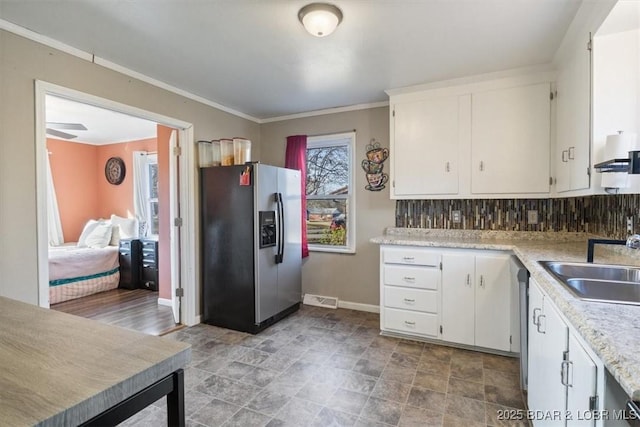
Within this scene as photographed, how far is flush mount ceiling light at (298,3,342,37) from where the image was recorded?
1.80m

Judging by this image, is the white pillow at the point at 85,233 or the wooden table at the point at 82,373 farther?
the white pillow at the point at 85,233

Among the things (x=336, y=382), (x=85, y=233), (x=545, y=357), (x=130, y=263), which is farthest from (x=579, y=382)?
(x=85, y=233)

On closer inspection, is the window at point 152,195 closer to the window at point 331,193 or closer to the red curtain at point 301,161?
the red curtain at point 301,161

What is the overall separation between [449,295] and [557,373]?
1.53 metres

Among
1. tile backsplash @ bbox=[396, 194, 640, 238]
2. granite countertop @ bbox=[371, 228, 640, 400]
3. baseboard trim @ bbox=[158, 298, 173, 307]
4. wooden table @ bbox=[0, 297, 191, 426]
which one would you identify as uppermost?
tile backsplash @ bbox=[396, 194, 640, 238]

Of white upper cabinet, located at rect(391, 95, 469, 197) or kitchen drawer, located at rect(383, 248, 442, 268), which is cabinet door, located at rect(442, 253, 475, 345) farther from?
white upper cabinet, located at rect(391, 95, 469, 197)

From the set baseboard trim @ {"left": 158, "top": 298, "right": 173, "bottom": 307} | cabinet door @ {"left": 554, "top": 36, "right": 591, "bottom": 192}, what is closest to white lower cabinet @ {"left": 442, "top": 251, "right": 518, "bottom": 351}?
cabinet door @ {"left": 554, "top": 36, "right": 591, "bottom": 192}

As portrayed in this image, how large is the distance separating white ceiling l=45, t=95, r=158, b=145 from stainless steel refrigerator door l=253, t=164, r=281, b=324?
5.17ft

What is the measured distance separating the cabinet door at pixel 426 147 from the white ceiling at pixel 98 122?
2.83 meters

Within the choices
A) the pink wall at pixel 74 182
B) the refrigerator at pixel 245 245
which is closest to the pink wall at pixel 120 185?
the pink wall at pixel 74 182

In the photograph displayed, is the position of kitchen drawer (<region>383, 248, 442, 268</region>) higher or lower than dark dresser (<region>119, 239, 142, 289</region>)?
higher

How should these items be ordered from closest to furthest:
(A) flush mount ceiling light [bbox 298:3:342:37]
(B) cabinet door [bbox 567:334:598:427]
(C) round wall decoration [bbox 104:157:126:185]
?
(B) cabinet door [bbox 567:334:598:427]
(A) flush mount ceiling light [bbox 298:3:342:37]
(C) round wall decoration [bbox 104:157:126:185]

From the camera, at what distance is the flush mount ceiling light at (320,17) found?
180cm

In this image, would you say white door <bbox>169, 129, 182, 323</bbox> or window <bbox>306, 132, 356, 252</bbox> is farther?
window <bbox>306, 132, 356, 252</bbox>
